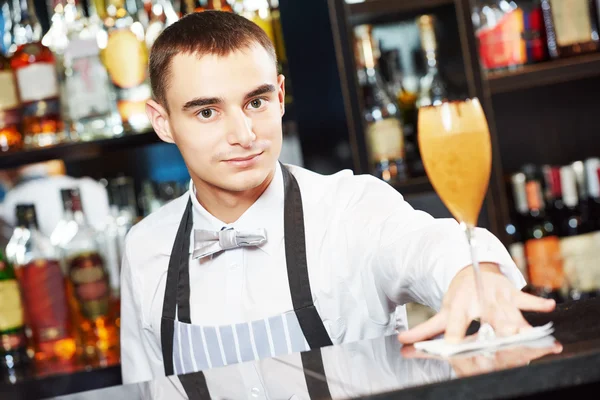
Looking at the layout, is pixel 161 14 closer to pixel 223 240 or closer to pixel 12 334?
pixel 12 334

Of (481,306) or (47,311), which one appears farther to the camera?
(47,311)

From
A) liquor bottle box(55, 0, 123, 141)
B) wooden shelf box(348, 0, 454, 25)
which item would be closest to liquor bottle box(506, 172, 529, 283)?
wooden shelf box(348, 0, 454, 25)

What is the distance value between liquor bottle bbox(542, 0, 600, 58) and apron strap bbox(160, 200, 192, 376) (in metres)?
1.22

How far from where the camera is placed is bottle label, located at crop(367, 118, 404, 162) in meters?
2.12

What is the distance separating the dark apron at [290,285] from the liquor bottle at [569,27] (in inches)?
42.5

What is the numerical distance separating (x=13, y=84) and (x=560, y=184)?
138 centimetres

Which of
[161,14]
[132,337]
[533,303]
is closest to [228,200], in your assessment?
[132,337]

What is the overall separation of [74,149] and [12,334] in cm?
44

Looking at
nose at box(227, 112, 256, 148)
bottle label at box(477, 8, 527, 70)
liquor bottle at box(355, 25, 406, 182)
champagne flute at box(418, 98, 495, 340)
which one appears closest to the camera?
champagne flute at box(418, 98, 495, 340)

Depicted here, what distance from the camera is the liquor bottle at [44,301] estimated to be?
2.02 metres

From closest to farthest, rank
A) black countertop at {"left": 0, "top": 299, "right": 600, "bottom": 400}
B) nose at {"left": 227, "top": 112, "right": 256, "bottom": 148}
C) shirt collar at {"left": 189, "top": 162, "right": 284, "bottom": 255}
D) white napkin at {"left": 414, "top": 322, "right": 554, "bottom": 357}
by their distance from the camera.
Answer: black countertop at {"left": 0, "top": 299, "right": 600, "bottom": 400} → white napkin at {"left": 414, "top": 322, "right": 554, "bottom": 357} → nose at {"left": 227, "top": 112, "right": 256, "bottom": 148} → shirt collar at {"left": 189, "top": 162, "right": 284, "bottom": 255}

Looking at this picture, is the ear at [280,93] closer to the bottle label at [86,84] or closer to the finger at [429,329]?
the finger at [429,329]

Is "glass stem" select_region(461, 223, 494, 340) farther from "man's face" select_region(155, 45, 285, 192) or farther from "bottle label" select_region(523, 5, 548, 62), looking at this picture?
"bottle label" select_region(523, 5, 548, 62)

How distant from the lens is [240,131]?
4.03ft
